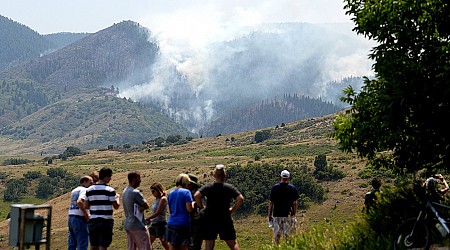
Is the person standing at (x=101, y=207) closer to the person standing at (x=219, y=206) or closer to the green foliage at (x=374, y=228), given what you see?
the person standing at (x=219, y=206)

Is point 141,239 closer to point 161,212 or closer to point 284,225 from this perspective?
point 161,212

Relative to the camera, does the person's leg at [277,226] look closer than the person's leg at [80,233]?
No

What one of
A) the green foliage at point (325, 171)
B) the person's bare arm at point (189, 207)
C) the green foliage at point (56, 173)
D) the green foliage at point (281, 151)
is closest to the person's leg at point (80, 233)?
the person's bare arm at point (189, 207)

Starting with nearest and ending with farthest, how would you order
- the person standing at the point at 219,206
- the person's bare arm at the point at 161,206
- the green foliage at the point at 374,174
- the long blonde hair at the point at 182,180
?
the person standing at the point at 219,206
the long blonde hair at the point at 182,180
the person's bare arm at the point at 161,206
the green foliage at the point at 374,174

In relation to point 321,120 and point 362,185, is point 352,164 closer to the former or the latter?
point 362,185

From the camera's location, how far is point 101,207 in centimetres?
1233

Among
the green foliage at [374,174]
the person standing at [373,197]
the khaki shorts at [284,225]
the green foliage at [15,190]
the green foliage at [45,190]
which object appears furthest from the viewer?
the green foliage at [45,190]

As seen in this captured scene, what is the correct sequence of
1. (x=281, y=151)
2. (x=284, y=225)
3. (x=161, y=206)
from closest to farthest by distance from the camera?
1. (x=161, y=206)
2. (x=284, y=225)
3. (x=281, y=151)

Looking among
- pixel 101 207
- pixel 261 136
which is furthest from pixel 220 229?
pixel 261 136

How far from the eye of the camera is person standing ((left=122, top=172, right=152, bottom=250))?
39.7 feet

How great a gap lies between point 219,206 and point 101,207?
7.95ft

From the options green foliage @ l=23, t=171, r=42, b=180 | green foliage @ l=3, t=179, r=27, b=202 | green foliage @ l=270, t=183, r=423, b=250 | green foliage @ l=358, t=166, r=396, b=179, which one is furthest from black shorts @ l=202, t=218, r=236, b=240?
green foliage @ l=23, t=171, r=42, b=180

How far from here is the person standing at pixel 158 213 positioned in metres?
13.1

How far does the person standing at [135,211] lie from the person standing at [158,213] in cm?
80
